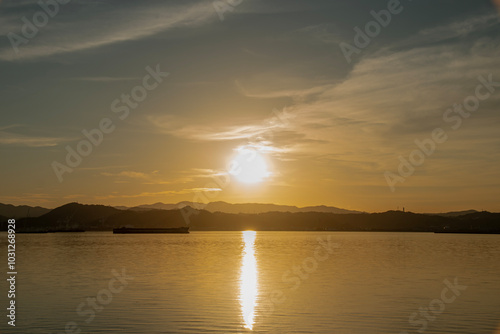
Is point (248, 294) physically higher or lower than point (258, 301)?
higher

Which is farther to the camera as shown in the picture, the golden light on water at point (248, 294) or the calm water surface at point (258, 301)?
the golden light on water at point (248, 294)

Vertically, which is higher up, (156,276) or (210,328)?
(156,276)

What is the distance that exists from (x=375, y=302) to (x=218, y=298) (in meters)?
13.4

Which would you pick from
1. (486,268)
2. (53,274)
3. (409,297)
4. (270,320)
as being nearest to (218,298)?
(270,320)

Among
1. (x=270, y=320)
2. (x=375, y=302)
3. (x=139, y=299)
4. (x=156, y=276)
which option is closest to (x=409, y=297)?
(x=375, y=302)

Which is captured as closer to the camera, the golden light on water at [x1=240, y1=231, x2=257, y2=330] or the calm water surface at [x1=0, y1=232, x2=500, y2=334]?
the calm water surface at [x1=0, y1=232, x2=500, y2=334]

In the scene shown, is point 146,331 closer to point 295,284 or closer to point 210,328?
point 210,328

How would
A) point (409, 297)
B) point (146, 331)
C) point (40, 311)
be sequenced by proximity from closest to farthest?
1. point (146, 331)
2. point (40, 311)
3. point (409, 297)

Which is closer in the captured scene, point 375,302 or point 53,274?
point 375,302

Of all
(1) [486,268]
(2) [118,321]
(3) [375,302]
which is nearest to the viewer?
(2) [118,321]

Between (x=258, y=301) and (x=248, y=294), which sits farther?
(x=248, y=294)

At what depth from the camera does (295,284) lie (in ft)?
171

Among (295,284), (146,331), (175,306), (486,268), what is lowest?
(146,331)

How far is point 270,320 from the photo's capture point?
3400 cm
